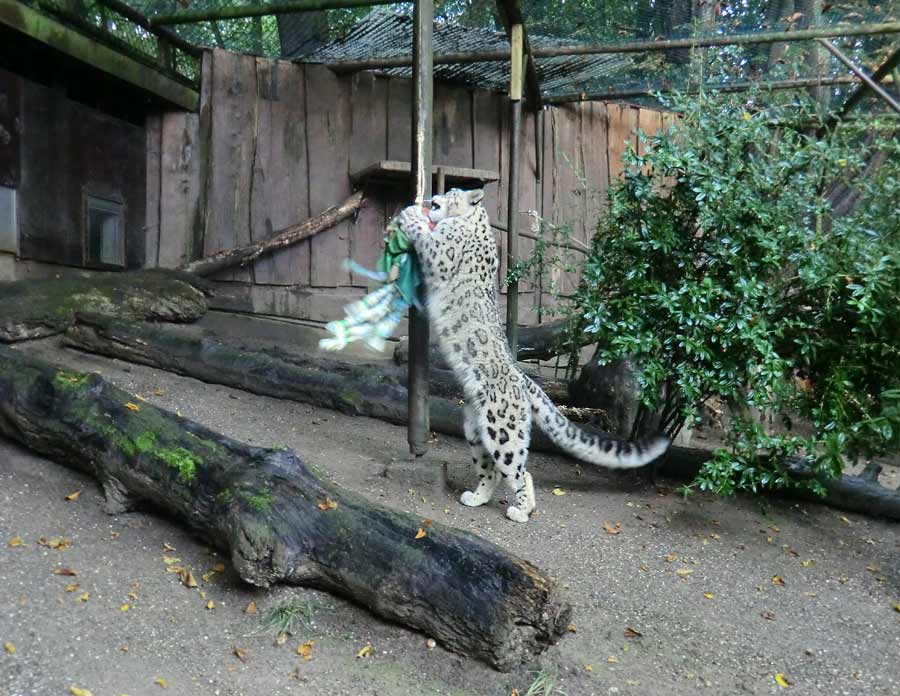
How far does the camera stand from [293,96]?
26.5 feet

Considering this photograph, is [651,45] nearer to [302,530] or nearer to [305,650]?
[302,530]

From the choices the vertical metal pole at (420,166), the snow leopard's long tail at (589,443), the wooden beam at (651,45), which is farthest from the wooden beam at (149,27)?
the snow leopard's long tail at (589,443)

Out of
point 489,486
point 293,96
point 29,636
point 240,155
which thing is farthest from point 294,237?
point 29,636

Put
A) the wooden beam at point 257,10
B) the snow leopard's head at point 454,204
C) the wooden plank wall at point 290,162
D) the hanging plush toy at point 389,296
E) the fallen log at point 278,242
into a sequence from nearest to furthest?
the hanging plush toy at point 389,296 → the snow leopard's head at point 454,204 → the wooden beam at point 257,10 → the fallen log at point 278,242 → the wooden plank wall at point 290,162

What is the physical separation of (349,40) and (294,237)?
2019mm

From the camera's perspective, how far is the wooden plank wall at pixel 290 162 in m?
7.89

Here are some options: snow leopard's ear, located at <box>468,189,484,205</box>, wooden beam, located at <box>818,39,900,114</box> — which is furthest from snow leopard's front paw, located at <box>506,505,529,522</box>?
wooden beam, located at <box>818,39,900,114</box>

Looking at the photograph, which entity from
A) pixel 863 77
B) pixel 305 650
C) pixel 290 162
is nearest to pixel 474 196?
pixel 863 77

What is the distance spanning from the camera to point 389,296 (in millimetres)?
4590

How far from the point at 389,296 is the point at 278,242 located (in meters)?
3.63

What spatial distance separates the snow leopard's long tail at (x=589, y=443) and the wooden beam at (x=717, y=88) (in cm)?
230

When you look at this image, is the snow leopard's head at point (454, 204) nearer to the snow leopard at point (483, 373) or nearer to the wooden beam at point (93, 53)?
the snow leopard at point (483, 373)

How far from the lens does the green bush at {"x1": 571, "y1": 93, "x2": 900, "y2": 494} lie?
14.4 ft

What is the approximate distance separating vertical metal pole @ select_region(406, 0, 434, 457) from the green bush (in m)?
1.10
